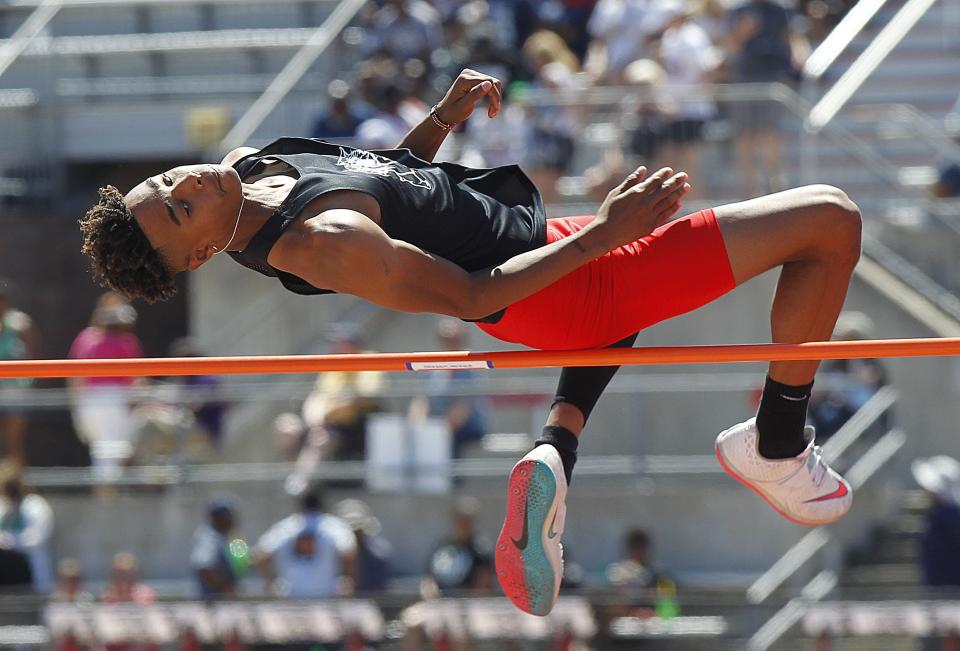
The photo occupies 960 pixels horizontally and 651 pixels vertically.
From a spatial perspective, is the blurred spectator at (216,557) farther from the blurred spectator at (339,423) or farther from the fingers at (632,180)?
the fingers at (632,180)

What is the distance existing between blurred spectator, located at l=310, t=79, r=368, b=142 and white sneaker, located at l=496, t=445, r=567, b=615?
5.83 meters

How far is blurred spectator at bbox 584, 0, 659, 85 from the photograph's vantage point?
10.6 meters

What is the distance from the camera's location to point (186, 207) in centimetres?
437

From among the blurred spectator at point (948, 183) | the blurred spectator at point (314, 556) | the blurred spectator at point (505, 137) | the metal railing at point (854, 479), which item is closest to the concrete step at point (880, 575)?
the metal railing at point (854, 479)

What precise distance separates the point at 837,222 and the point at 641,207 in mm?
658

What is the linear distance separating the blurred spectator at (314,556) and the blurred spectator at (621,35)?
11.2 ft

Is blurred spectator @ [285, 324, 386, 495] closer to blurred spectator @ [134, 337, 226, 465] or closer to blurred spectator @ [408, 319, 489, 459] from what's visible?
blurred spectator @ [408, 319, 489, 459]

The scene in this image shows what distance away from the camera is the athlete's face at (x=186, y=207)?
14.3 ft

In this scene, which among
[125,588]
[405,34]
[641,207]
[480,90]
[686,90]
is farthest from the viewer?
[405,34]

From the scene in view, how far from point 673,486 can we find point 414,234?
5.39 m

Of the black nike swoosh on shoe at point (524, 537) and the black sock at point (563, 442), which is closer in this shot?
the black nike swoosh on shoe at point (524, 537)

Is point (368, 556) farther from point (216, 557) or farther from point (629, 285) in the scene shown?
point (629, 285)

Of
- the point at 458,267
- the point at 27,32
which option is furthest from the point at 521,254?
the point at 27,32

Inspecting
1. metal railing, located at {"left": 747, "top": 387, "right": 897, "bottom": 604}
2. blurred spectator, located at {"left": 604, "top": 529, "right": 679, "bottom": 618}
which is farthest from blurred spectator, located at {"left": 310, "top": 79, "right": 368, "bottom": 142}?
metal railing, located at {"left": 747, "top": 387, "right": 897, "bottom": 604}
